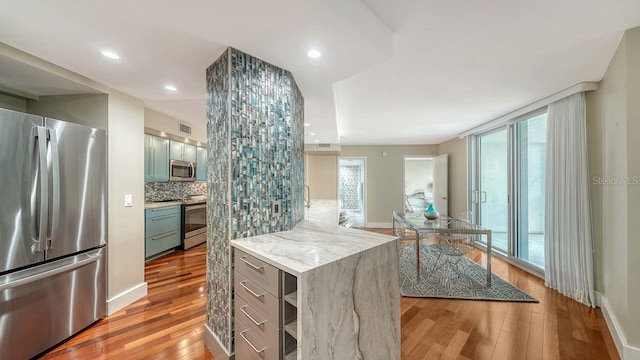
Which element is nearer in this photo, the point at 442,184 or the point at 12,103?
the point at 12,103

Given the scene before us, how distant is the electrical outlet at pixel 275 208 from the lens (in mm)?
1897

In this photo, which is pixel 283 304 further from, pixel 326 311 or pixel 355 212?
pixel 355 212

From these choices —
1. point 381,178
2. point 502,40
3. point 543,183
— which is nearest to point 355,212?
point 381,178

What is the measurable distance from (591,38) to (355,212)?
655 cm

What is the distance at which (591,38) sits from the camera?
1.77m

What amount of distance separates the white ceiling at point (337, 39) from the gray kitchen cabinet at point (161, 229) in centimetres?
204

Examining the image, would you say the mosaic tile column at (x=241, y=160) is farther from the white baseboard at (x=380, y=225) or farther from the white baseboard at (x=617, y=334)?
the white baseboard at (x=380, y=225)

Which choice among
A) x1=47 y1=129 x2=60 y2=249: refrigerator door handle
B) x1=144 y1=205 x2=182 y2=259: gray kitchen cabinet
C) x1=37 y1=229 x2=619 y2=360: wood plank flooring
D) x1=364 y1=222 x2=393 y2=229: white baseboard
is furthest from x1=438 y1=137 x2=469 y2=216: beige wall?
x1=47 y1=129 x2=60 y2=249: refrigerator door handle

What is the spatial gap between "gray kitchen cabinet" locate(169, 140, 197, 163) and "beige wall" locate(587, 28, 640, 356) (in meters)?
5.53

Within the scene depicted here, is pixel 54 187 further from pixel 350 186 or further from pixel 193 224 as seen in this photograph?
pixel 350 186

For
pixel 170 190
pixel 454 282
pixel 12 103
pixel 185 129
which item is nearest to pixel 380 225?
pixel 454 282

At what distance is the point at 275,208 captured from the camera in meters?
1.92

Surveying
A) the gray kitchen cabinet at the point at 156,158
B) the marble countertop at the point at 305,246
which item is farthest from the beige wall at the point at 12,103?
the marble countertop at the point at 305,246

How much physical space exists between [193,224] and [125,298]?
7.21ft
